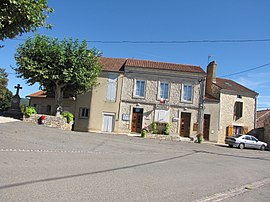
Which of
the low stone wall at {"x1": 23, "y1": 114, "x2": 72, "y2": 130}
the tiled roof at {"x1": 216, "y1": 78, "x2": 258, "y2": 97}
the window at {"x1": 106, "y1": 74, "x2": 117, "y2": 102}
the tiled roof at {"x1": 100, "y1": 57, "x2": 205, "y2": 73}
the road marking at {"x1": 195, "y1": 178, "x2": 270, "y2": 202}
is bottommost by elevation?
the road marking at {"x1": 195, "y1": 178, "x2": 270, "y2": 202}

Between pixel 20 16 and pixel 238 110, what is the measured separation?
27.5 meters

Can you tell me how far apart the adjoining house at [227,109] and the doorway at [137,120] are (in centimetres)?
690

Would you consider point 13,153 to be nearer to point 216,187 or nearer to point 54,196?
point 54,196

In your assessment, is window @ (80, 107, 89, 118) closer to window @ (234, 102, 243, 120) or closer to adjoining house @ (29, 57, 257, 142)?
adjoining house @ (29, 57, 257, 142)

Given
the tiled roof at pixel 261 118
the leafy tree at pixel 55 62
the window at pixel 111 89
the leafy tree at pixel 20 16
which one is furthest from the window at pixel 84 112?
the tiled roof at pixel 261 118

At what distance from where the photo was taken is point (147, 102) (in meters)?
26.4

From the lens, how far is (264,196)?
6.28m

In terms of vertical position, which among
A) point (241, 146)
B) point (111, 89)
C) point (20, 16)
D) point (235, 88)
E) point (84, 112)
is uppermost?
point (235, 88)

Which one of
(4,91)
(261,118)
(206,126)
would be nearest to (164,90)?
(206,126)

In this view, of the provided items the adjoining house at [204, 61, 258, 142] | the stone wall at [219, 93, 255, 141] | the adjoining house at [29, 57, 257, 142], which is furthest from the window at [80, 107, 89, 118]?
the stone wall at [219, 93, 255, 141]

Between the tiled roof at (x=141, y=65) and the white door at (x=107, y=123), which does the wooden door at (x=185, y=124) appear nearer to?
the tiled roof at (x=141, y=65)

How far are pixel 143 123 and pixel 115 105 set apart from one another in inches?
129

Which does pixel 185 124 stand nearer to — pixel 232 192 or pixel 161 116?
pixel 161 116

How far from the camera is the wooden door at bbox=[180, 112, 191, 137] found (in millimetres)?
26938
